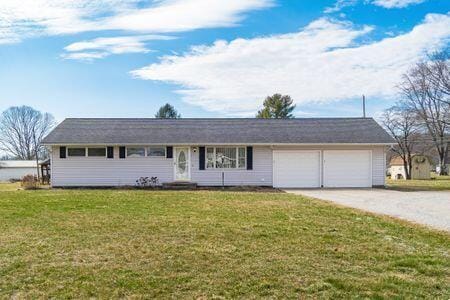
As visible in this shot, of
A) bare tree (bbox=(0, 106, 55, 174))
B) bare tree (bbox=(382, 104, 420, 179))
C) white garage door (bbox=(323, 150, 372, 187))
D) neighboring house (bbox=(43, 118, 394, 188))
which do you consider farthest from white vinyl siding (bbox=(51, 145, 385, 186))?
bare tree (bbox=(0, 106, 55, 174))

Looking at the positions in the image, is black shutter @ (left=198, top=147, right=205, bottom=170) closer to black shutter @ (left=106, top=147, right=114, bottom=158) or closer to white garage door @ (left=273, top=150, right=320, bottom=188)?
white garage door @ (left=273, top=150, right=320, bottom=188)

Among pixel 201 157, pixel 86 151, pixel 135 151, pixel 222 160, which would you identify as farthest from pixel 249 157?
pixel 86 151

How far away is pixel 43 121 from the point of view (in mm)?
57719

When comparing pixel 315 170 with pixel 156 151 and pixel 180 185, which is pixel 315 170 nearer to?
pixel 180 185

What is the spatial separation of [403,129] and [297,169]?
28.4m

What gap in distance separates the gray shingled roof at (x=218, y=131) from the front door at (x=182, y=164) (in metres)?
0.59

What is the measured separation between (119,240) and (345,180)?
16138 millimetres

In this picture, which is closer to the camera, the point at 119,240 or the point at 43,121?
the point at 119,240

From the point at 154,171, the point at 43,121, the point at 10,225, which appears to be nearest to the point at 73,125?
the point at 154,171

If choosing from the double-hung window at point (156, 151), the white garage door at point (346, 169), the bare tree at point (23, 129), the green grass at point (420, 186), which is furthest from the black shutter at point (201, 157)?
the bare tree at point (23, 129)

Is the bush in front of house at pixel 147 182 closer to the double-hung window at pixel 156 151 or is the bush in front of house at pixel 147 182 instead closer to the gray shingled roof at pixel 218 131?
the double-hung window at pixel 156 151

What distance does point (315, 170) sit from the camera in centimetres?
2148

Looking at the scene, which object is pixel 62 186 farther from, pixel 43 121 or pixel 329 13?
pixel 43 121

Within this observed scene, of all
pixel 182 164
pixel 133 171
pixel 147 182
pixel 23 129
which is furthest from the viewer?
pixel 23 129
